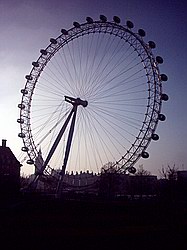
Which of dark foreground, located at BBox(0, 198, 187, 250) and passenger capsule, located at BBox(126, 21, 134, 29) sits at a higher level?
passenger capsule, located at BBox(126, 21, 134, 29)

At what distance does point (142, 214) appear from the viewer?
74.6 ft

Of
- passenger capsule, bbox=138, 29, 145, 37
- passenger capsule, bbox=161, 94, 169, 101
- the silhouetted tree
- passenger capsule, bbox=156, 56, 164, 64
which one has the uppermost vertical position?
passenger capsule, bbox=138, 29, 145, 37

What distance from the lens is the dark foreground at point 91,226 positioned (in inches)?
575

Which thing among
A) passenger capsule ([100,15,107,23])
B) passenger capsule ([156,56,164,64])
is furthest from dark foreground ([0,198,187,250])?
passenger capsule ([100,15,107,23])

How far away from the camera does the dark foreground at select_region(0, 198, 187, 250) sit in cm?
1461

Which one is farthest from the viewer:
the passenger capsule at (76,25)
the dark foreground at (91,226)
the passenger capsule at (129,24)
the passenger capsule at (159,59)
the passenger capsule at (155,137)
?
the passenger capsule at (76,25)

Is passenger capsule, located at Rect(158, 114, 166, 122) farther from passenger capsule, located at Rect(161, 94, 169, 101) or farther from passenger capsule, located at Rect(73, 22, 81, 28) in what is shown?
passenger capsule, located at Rect(73, 22, 81, 28)

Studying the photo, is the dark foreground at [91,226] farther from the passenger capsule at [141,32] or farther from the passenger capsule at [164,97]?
the passenger capsule at [141,32]

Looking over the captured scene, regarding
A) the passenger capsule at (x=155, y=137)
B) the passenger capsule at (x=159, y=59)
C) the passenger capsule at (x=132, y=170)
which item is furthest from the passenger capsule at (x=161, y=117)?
the passenger capsule at (x=159, y=59)

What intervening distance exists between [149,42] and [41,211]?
19.7 m

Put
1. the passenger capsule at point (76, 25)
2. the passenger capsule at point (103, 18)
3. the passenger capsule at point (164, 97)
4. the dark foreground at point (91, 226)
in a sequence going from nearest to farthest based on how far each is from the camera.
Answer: the dark foreground at point (91, 226) < the passenger capsule at point (164, 97) < the passenger capsule at point (103, 18) < the passenger capsule at point (76, 25)

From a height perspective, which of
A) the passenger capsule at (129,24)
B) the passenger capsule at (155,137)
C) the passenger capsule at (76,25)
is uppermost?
the passenger capsule at (76,25)

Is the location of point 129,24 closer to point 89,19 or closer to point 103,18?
point 103,18

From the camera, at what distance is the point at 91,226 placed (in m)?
18.9
